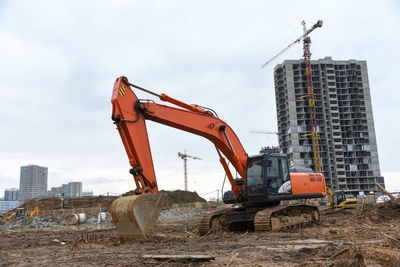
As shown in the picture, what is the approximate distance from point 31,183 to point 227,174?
170 meters

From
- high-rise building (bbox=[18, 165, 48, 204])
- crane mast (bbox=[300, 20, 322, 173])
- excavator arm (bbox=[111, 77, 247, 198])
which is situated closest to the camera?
excavator arm (bbox=[111, 77, 247, 198])

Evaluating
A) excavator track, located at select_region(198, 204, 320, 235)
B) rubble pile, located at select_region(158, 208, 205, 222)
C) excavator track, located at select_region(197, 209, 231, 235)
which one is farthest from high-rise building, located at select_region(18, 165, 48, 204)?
excavator track, located at select_region(198, 204, 320, 235)

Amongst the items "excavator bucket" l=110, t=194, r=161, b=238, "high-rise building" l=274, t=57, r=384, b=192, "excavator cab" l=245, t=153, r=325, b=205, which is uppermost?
"high-rise building" l=274, t=57, r=384, b=192

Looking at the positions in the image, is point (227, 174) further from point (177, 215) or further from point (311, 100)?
point (311, 100)

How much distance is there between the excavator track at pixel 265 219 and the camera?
11055 millimetres

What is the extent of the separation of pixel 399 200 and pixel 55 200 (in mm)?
52051

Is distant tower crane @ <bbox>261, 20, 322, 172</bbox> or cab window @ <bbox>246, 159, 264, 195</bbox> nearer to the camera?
cab window @ <bbox>246, 159, 264, 195</bbox>

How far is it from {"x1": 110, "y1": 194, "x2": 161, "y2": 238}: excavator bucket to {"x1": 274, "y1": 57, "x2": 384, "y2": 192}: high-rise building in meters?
80.4

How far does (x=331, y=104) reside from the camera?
92.2 metres

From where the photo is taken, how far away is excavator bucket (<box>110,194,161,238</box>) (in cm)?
908

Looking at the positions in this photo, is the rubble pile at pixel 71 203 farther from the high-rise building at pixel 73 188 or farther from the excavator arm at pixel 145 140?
the high-rise building at pixel 73 188

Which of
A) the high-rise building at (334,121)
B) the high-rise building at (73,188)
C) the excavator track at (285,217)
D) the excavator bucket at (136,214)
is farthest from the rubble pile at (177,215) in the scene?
the high-rise building at (73,188)

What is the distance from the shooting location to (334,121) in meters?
91.8

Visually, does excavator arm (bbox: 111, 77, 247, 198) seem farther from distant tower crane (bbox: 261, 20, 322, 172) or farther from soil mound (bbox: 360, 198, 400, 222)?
distant tower crane (bbox: 261, 20, 322, 172)
